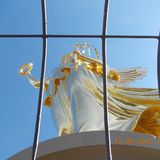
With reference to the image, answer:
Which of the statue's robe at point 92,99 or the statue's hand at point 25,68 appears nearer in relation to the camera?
the statue's robe at point 92,99

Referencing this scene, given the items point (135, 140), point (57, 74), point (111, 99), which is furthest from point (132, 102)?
point (135, 140)

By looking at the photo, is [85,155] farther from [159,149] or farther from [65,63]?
[65,63]

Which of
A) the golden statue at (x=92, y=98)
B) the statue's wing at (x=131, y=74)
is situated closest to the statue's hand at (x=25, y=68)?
the golden statue at (x=92, y=98)

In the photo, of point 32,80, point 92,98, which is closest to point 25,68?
point 32,80

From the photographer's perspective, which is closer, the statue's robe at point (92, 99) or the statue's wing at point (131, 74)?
the statue's robe at point (92, 99)

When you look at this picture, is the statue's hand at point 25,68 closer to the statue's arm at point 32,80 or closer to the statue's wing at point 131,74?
the statue's arm at point 32,80

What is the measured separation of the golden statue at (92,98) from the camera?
654cm

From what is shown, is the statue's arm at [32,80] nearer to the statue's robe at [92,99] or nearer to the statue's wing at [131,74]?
the statue's robe at [92,99]

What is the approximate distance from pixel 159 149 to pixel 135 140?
0.91 ft

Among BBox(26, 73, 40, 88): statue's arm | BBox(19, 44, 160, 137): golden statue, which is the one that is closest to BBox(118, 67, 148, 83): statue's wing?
BBox(19, 44, 160, 137): golden statue

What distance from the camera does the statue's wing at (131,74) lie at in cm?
741

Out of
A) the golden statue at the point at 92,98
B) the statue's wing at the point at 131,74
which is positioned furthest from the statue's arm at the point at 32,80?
the statue's wing at the point at 131,74

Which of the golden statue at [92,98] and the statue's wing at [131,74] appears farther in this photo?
the statue's wing at [131,74]

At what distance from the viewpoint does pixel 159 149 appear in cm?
514
